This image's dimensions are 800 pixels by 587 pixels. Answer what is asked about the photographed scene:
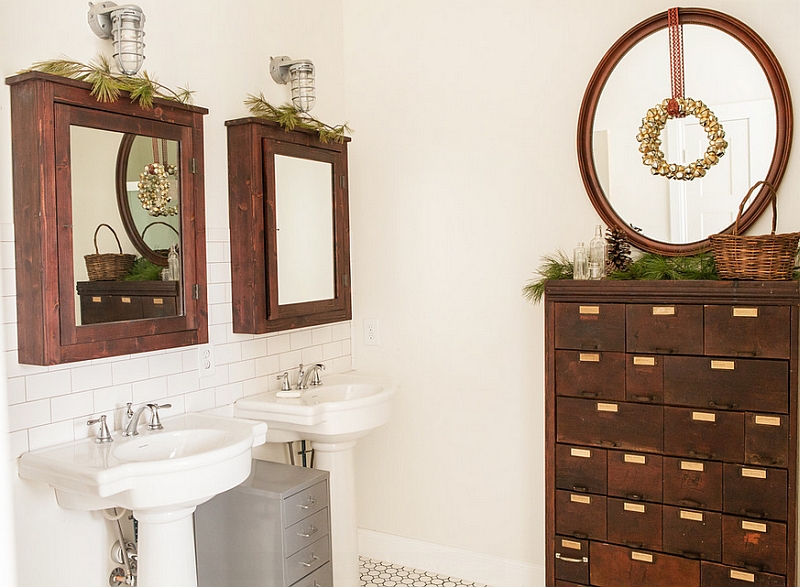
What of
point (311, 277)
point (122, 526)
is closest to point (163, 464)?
point (122, 526)

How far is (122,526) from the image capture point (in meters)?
2.56

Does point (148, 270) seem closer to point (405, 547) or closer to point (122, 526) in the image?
point (122, 526)

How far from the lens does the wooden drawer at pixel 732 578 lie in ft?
7.98

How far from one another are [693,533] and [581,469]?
429 millimetres

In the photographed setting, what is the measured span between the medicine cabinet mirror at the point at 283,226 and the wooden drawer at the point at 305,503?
665 millimetres

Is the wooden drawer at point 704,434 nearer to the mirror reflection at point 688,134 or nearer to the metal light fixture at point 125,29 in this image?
the mirror reflection at point 688,134

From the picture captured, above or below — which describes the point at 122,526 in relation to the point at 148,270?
below

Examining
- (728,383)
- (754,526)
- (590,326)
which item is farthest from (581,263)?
(754,526)

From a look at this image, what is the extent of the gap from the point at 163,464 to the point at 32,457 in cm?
45

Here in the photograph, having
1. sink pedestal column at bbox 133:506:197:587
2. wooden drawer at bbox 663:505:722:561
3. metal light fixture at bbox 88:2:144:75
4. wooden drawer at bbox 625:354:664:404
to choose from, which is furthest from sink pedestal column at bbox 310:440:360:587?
metal light fixture at bbox 88:2:144:75

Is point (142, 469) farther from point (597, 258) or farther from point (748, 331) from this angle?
point (748, 331)

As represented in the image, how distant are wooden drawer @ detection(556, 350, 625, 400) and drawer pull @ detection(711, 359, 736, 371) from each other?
0.30 metres

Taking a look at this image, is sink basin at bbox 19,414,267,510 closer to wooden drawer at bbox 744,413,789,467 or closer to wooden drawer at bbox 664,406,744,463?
wooden drawer at bbox 664,406,744,463

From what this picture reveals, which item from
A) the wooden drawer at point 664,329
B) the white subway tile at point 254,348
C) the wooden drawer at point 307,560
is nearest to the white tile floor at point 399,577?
the wooden drawer at point 307,560
